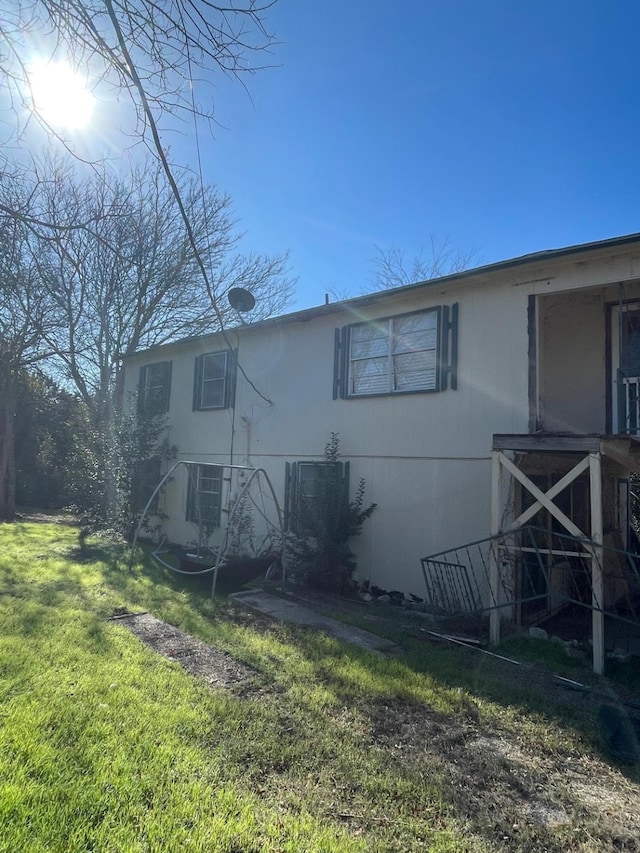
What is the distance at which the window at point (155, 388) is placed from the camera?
12531 mm

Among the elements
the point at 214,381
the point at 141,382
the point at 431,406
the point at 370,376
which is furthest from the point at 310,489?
the point at 141,382

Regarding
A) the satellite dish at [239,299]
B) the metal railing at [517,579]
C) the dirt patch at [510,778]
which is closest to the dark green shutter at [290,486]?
the metal railing at [517,579]

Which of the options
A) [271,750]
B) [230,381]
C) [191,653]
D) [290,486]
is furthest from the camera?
[230,381]

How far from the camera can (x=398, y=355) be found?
806 cm

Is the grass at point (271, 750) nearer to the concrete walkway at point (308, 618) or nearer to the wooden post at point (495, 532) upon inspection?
the concrete walkway at point (308, 618)

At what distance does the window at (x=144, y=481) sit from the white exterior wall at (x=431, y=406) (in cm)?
292

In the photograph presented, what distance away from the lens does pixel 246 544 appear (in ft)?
32.7

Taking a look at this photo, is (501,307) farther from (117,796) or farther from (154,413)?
(154,413)

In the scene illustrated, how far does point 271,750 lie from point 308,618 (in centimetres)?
323

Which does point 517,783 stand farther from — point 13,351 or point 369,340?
point 13,351

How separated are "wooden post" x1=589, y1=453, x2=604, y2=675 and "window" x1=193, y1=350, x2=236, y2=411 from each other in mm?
7313

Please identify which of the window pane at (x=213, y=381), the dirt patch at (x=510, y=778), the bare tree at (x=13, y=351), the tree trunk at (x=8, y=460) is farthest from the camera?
the tree trunk at (x=8, y=460)

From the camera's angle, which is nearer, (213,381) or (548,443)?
(548,443)

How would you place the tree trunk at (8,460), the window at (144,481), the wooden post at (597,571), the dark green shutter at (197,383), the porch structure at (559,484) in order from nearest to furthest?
the wooden post at (597,571), the porch structure at (559,484), the dark green shutter at (197,383), the window at (144,481), the tree trunk at (8,460)
